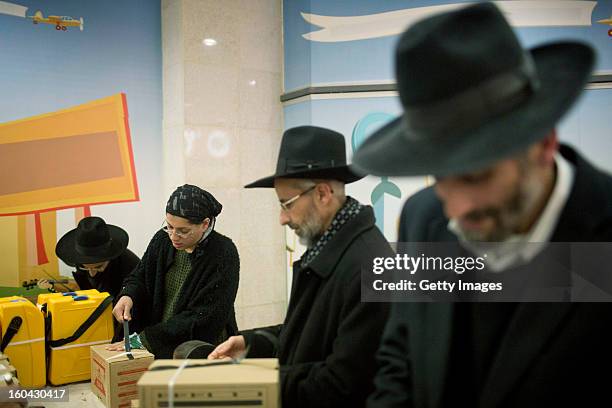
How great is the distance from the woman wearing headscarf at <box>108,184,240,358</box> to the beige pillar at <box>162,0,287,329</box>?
1.65 metres

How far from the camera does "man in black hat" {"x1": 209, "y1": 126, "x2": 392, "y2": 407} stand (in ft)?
4.90

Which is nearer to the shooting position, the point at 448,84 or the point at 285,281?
the point at 448,84

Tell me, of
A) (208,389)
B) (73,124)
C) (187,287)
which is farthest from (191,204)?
(73,124)

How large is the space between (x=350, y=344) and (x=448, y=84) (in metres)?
0.84

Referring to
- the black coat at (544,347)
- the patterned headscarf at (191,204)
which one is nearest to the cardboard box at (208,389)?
the black coat at (544,347)

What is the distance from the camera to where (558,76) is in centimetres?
95

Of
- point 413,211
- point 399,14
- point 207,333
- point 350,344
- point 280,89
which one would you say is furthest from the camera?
point 280,89

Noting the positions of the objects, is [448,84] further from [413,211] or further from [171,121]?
[171,121]

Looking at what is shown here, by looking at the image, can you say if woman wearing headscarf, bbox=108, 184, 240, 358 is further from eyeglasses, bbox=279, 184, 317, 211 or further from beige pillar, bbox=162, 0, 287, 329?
beige pillar, bbox=162, 0, 287, 329

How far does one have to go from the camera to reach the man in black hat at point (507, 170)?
900 mm

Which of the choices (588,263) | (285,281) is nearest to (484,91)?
(588,263)

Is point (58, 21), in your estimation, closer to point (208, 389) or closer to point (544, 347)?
point (208, 389)

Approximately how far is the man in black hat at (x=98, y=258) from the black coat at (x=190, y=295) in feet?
2.13

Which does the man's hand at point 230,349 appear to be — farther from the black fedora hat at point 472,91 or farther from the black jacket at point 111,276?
the black jacket at point 111,276
